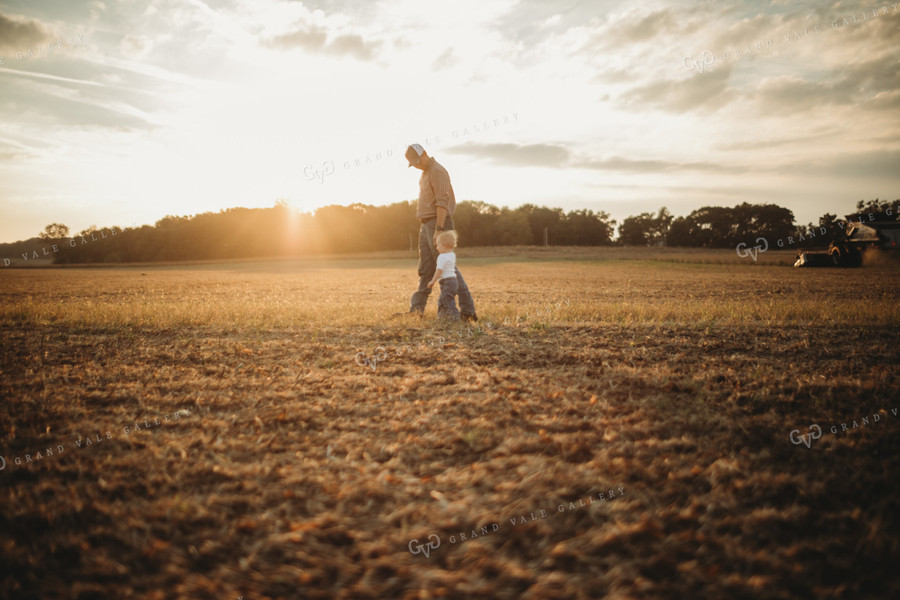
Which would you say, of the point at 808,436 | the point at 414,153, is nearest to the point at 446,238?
the point at 414,153

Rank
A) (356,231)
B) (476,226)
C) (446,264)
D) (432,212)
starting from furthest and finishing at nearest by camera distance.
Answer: (476,226) → (356,231) → (432,212) → (446,264)

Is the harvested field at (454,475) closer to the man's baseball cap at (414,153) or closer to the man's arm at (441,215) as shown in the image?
the man's arm at (441,215)

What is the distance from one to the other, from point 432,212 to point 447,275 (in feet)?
4.42

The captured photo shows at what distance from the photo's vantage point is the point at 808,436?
281 centimetres

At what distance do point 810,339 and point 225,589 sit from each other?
7352 millimetres

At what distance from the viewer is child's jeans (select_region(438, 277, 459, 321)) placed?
7168mm

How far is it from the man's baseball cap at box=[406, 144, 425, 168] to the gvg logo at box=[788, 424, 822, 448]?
6.44 meters

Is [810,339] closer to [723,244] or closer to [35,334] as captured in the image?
[35,334]

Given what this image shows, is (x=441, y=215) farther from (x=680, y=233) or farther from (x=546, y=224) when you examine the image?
(x=680, y=233)

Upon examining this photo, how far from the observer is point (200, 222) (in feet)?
261

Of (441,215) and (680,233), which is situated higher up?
(680,233)

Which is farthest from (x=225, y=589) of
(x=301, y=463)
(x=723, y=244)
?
(x=723, y=244)

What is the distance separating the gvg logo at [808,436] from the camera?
8.94 ft

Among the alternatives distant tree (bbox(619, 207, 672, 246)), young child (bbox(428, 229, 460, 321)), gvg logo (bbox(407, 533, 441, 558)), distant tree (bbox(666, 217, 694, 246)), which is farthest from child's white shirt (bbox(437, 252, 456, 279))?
distant tree (bbox(619, 207, 672, 246))
